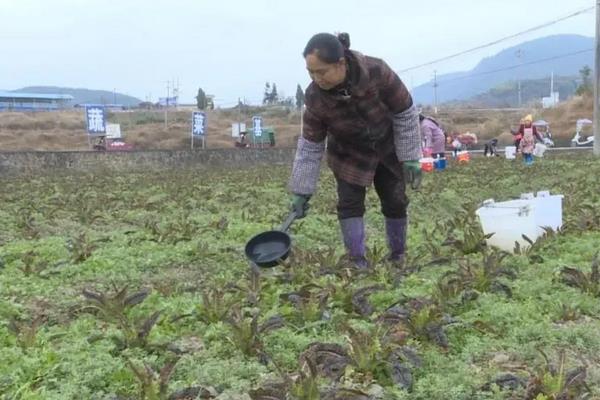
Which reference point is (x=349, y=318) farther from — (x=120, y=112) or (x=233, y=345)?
(x=120, y=112)

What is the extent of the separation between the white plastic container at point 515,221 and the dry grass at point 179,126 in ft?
121

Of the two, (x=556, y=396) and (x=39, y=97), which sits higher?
(x=39, y=97)

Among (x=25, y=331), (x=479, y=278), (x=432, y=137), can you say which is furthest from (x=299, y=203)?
(x=432, y=137)

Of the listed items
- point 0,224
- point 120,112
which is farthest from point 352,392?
point 120,112

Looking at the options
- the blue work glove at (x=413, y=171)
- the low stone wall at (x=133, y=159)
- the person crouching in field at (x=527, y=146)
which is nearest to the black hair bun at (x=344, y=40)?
the blue work glove at (x=413, y=171)

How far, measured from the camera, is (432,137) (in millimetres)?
17891

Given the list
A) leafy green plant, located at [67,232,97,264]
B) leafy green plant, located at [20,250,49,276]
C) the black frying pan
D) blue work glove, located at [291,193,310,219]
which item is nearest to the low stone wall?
leafy green plant, located at [67,232,97,264]

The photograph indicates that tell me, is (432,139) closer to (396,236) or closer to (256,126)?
(396,236)

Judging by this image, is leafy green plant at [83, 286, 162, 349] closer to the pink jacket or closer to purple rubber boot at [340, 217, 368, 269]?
purple rubber boot at [340, 217, 368, 269]

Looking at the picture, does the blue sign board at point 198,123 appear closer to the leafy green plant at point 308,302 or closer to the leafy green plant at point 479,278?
the leafy green plant at point 479,278

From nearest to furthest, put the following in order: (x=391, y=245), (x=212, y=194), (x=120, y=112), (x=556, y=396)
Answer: (x=556, y=396)
(x=391, y=245)
(x=212, y=194)
(x=120, y=112)

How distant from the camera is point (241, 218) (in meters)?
8.73

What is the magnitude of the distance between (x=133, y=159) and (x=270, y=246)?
64.1 ft

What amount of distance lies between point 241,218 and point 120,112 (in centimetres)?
5587
